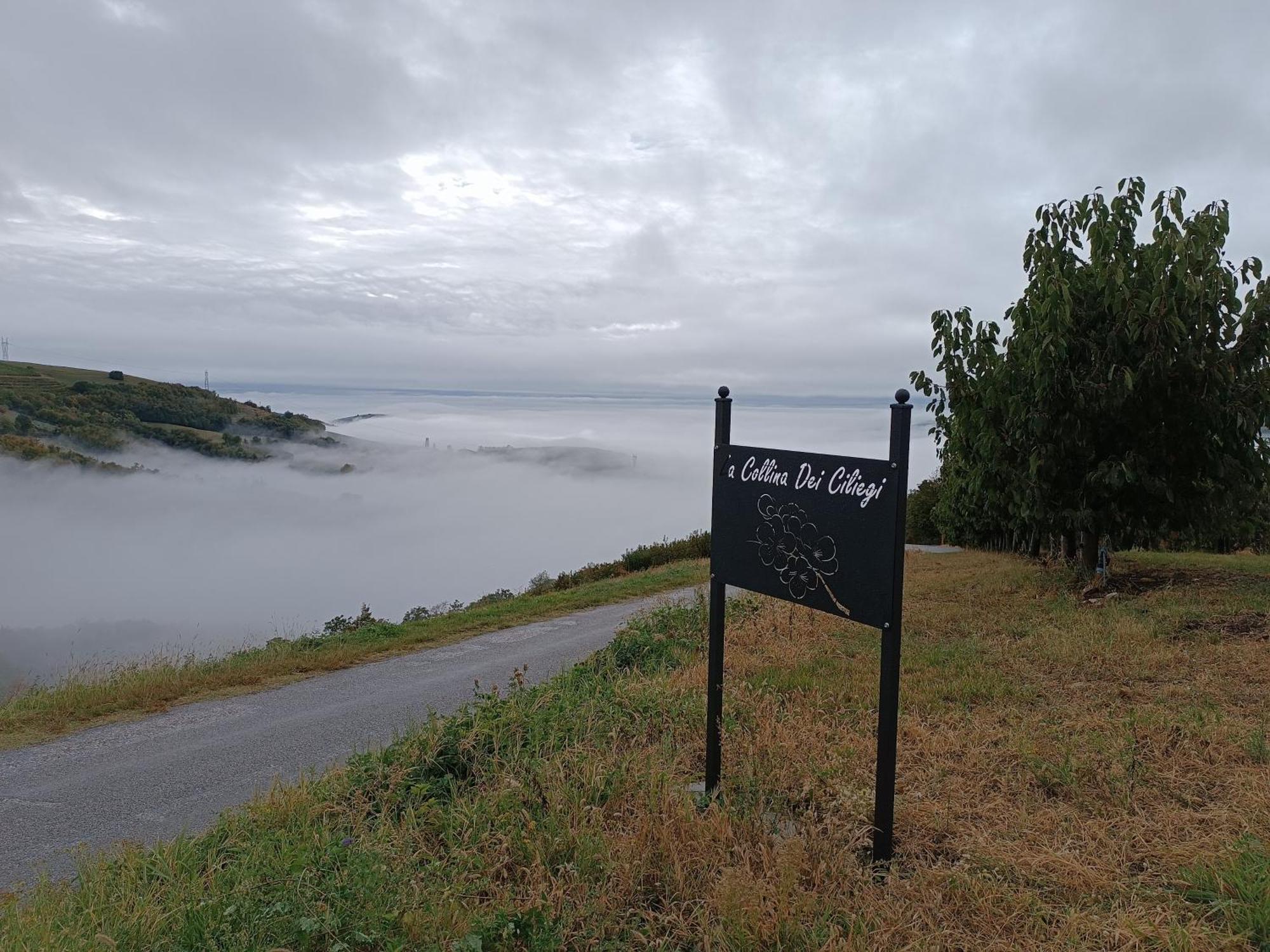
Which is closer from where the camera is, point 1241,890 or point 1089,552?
point 1241,890

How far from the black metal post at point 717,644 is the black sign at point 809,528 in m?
0.04

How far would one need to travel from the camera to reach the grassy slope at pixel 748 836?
2.96 m

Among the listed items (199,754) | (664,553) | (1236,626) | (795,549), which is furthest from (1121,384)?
(664,553)

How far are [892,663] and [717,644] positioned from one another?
125 centimetres

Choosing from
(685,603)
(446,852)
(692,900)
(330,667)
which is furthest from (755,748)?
(685,603)

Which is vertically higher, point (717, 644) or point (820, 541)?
Answer: point (820, 541)

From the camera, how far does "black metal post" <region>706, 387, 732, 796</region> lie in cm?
432

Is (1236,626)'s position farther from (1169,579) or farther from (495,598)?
(495,598)

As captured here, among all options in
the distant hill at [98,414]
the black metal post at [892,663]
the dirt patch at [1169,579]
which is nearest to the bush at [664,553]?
the dirt patch at [1169,579]

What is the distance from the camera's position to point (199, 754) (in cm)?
593

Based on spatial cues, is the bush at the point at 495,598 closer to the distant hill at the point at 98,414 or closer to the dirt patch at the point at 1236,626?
the dirt patch at the point at 1236,626

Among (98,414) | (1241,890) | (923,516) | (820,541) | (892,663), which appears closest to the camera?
(1241,890)

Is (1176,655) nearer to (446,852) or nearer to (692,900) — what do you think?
(692,900)

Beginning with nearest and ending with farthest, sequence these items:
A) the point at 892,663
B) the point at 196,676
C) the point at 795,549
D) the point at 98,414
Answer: the point at 892,663 → the point at 795,549 → the point at 196,676 → the point at 98,414
